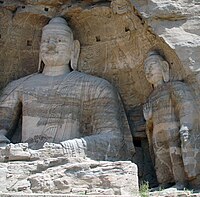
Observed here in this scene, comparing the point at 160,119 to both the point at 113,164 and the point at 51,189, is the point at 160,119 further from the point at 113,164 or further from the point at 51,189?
the point at 51,189

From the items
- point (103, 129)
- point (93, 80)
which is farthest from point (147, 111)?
point (93, 80)

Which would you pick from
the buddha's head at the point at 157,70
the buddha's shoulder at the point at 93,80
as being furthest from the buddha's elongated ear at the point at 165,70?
the buddha's shoulder at the point at 93,80

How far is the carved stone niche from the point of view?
8391 mm

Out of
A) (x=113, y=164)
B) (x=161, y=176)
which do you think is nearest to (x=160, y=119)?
(x=161, y=176)

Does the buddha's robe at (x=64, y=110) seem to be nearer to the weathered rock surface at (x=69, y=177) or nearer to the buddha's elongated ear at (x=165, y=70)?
the buddha's elongated ear at (x=165, y=70)

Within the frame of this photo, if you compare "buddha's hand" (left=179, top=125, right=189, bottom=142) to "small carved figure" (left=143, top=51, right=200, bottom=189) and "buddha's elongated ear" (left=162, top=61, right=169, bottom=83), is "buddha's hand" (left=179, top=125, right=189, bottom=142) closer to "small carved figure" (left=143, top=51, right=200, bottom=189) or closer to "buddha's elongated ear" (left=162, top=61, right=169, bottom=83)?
"small carved figure" (left=143, top=51, right=200, bottom=189)

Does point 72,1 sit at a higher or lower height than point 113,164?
higher

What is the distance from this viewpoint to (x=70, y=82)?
27.9 ft

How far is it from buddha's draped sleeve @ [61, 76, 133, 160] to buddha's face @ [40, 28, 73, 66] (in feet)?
2.49

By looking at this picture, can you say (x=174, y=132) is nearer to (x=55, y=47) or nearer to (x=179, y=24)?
(x=179, y=24)

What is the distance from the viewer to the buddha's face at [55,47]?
28.7 feet

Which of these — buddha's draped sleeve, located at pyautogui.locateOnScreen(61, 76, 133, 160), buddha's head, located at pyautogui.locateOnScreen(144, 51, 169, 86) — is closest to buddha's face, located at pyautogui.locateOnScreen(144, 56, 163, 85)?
buddha's head, located at pyautogui.locateOnScreen(144, 51, 169, 86)

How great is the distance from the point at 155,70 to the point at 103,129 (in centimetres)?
119

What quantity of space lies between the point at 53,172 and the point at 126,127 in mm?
2183
